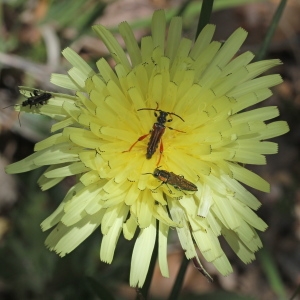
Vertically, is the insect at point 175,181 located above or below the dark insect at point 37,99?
below

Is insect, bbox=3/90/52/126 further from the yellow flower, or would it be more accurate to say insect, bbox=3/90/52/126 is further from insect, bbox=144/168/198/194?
insect, bbox=144/168/198/194

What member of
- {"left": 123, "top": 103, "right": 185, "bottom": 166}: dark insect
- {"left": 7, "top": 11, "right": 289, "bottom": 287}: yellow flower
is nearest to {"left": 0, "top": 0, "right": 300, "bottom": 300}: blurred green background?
{"left": 7, "top": 11, "right": 289, "bottom": 287}: yellow flower

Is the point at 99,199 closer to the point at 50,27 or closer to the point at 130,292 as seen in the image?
the point at 130,292

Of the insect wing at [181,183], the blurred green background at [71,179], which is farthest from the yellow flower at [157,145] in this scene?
the blurred green background at [71,179]

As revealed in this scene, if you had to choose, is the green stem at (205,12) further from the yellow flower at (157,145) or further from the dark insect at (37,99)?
the dark insect at (37,99)

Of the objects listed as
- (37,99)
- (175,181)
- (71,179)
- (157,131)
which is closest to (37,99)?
(37,99)

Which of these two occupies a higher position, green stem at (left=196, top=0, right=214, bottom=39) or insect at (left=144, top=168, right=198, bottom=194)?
green stem at (left=196, top=0, right=214, bottom=39)

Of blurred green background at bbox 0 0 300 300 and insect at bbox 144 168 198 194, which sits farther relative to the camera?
blurred green background at bbox 0 0 300 300

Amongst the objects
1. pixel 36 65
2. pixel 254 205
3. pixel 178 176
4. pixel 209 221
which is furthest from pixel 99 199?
pixel 36 65
